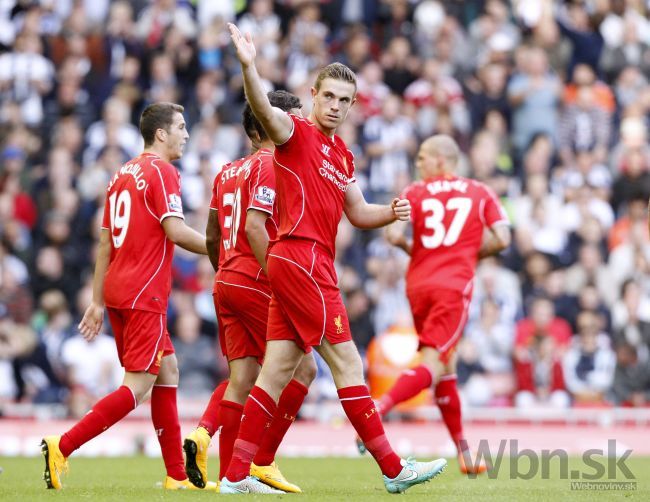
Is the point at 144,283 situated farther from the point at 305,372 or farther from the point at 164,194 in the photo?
the point at 305,372

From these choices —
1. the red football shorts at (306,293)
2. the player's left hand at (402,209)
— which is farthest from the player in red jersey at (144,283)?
the player's left hand at (402,209)

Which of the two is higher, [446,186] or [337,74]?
[337,74]

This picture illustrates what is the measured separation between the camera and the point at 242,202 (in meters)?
8.85

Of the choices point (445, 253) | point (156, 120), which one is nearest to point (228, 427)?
point (156, 120)

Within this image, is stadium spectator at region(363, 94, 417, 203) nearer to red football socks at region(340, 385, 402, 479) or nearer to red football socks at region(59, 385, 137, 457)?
red football socks at region(59, 385, 137, 457)

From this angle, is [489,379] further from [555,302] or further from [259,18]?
[259,18]

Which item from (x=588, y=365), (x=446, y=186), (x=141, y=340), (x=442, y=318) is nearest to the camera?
(x=141, y=340)

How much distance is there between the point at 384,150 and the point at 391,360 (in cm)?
380

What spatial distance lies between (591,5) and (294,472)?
12653 millimetres

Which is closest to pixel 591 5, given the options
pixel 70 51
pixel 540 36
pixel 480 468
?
pixel 540 36

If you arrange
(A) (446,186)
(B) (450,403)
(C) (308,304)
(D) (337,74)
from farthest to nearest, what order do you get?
(A) (446,186) → (B) (450,403) → (D) (337,74) → (C) (308,304)

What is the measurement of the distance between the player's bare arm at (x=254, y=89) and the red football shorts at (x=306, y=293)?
2.37 ft

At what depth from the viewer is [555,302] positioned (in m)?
16.9

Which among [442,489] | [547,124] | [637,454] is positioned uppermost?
[547,124]
